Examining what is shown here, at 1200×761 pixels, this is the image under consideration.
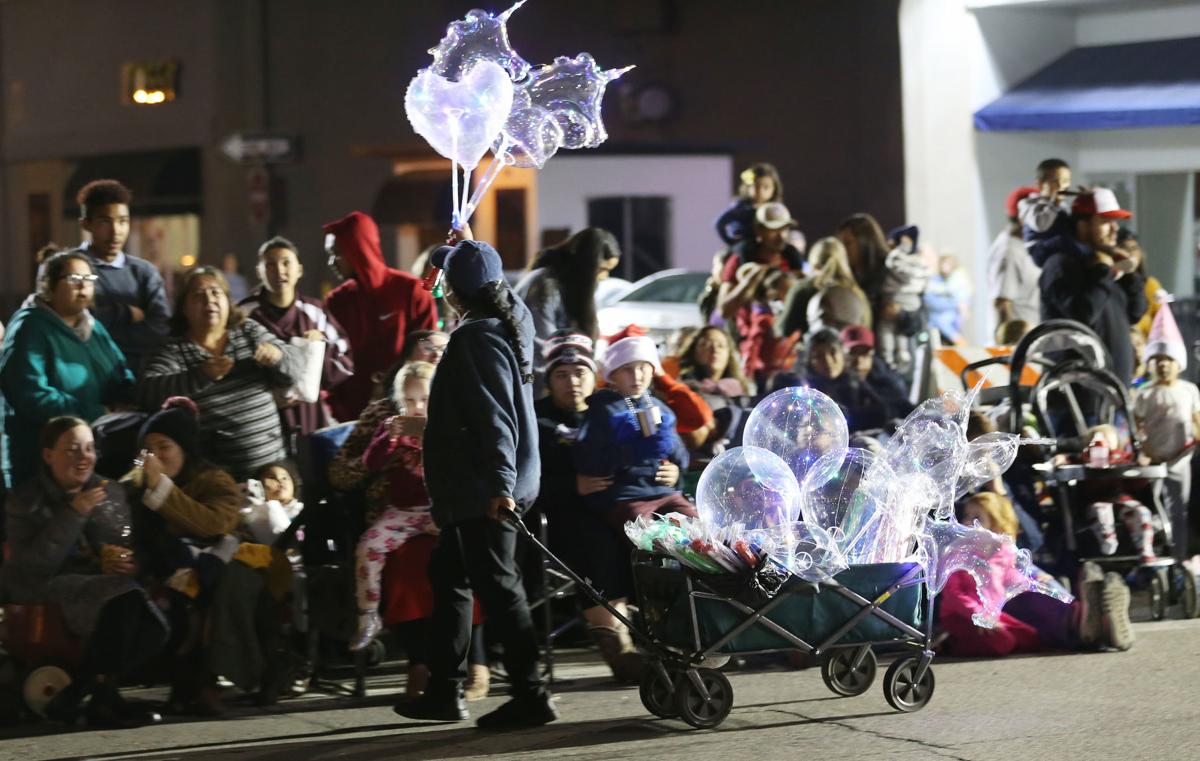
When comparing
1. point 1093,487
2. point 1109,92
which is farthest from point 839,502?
point 1109,92

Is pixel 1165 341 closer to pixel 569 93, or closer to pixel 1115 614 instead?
pixel 1115 614

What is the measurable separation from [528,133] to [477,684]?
7.96 feet

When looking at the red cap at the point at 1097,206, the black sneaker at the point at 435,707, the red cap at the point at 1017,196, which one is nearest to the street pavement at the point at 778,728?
the black sneaker at the point at 435,707

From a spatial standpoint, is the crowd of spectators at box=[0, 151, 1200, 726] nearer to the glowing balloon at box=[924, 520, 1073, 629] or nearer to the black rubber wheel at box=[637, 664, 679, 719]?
the black rubber wheel at box=[637, 664, 679, 719]

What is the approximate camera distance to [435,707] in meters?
8.44

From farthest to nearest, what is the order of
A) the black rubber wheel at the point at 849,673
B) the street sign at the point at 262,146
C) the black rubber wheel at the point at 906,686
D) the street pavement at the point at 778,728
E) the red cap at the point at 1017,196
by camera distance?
the street sign at the point at 262,146
the red cap at the point at 1017,196
the black rubber wheel at the point at 849,673
the black rubber wheel at the point at 906,686
the street pavement at the point at 778,728

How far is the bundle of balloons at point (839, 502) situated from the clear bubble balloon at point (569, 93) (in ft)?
5.12

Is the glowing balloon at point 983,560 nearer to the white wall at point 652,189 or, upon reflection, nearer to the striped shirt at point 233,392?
the striped shirt at point 233,392

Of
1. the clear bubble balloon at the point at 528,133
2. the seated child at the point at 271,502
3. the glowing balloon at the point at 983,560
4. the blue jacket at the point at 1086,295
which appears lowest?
the glowing balloon at the point at 983,560

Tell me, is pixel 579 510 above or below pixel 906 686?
above

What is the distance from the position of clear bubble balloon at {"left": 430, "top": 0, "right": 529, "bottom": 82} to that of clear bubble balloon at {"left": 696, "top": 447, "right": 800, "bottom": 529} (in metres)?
2.01

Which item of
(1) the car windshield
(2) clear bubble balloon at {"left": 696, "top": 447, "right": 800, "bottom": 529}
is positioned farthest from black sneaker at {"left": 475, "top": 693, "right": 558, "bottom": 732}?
(1) the car windshield

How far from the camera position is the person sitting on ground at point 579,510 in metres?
9.20

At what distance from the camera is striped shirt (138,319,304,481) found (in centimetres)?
982
